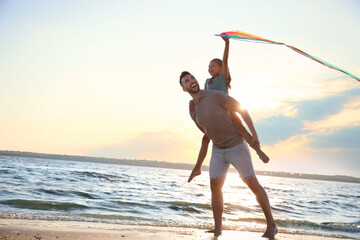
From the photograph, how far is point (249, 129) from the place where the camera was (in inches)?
184

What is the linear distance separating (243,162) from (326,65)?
1617mm

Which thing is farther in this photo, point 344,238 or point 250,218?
point 250,218

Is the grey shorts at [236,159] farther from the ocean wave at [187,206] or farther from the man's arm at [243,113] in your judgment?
the ocean wave at [187,206]

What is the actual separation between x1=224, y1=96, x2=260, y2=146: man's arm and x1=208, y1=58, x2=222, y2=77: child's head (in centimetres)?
55

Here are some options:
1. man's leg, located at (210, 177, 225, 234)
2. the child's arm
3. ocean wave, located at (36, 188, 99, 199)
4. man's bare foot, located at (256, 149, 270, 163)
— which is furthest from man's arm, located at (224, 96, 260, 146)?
ocean wave, located at (36, 188, 99, 199)

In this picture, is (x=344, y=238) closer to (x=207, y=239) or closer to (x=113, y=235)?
(x=207, y=239)

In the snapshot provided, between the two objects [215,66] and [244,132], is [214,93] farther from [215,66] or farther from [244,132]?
[244,132]

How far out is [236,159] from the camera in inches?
184

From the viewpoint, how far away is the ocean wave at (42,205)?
8578 millimetres

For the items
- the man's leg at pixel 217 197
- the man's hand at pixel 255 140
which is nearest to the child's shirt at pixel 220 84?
the man's hand at pixel 255 140

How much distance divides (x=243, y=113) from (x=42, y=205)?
258 inches

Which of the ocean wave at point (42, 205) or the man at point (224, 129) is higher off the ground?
the man at point (224, 129)

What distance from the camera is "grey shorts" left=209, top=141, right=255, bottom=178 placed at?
4.66 metres

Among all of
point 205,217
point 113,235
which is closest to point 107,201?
point 205,217
